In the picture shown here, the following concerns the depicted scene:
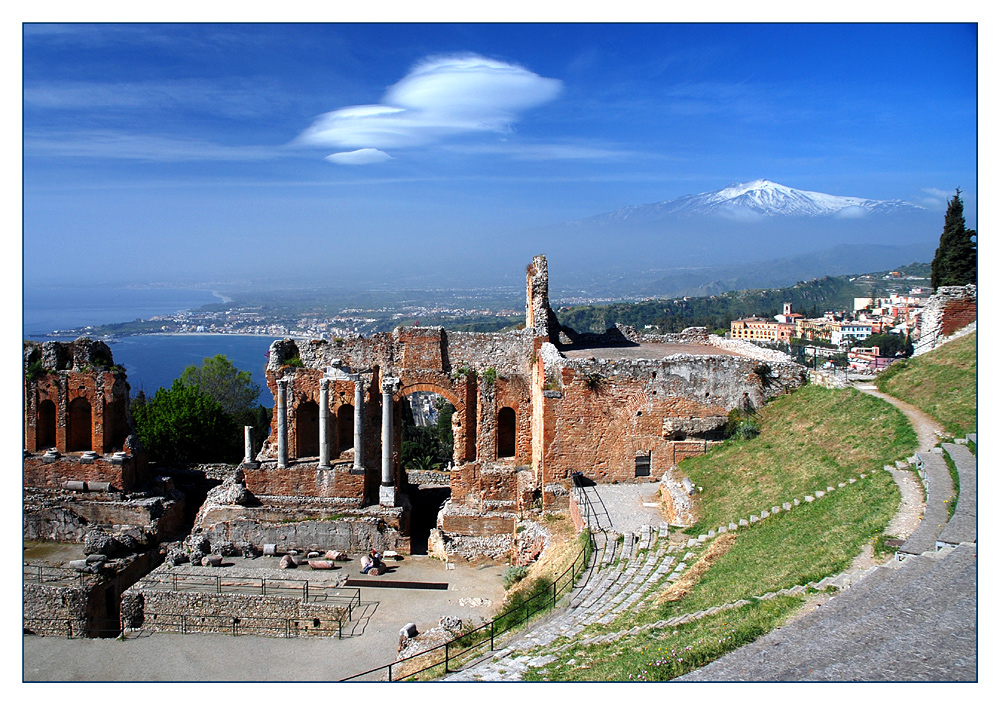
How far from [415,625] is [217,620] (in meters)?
4.16

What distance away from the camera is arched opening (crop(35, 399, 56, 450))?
2261 centimetres

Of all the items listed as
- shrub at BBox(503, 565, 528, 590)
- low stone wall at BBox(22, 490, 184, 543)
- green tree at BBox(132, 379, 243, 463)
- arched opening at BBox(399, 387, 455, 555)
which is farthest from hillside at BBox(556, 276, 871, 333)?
shrub at BBox(503, 565, 528, 590)

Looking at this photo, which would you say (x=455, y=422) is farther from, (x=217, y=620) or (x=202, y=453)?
(x=202, y=453)

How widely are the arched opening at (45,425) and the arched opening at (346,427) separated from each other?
351 inches

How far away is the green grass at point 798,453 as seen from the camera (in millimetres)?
13266

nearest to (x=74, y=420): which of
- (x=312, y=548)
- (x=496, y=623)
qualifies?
(x=312, y=548)

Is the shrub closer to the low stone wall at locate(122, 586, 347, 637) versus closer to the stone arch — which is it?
the low stone wall at locate(122, 586, 347, 637)

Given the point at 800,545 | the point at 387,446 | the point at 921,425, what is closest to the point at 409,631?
the point at 387,446

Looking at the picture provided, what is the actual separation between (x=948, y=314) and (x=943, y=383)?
3951 mm

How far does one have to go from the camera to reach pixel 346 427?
75.2 ft

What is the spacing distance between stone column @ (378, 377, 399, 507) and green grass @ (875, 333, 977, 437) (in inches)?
488

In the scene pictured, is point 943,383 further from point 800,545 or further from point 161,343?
point 161,343

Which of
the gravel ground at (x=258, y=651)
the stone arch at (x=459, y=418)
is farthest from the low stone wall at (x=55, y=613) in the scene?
the stone arch at (x=459, y=418)

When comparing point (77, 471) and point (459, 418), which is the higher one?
point (459, 418)
